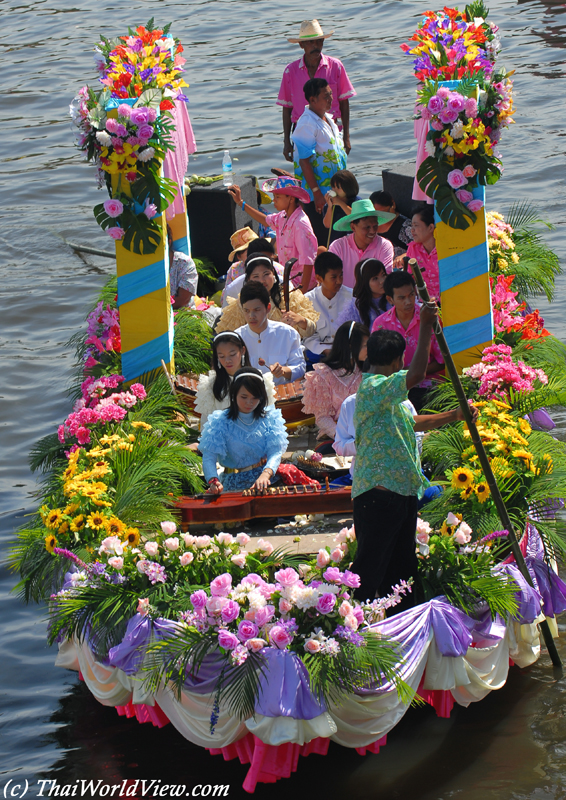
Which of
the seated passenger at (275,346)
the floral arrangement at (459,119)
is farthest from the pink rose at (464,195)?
the seated passenger at (275,346)

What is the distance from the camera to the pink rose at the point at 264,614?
176 inches

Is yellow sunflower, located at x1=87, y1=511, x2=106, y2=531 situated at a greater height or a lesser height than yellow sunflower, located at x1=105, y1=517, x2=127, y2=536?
greater

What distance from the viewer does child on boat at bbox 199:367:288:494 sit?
5.86 m

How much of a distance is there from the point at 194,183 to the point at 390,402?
687 cm

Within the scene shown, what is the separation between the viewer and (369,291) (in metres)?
7.37

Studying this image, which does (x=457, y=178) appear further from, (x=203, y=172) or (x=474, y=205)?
(x=203, y=172)

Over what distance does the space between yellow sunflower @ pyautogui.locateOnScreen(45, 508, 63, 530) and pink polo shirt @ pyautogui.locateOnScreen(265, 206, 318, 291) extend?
3692mm

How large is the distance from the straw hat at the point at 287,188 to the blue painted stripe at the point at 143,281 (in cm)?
185

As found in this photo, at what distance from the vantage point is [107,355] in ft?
25.0

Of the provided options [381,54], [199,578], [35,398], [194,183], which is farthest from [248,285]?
[381,54]

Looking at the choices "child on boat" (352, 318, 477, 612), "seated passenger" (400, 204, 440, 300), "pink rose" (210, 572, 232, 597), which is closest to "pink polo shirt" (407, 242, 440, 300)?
"seated passenger" (400, 204, 440, 300)

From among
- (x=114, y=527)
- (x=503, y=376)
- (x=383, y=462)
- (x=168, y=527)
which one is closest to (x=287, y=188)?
(x=503, y=376)

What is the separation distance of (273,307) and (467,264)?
162 cm

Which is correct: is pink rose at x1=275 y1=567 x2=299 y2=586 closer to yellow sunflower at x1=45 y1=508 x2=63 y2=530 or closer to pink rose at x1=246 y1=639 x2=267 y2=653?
pink rose at x1=246 y1=639 x2=267 y2=653
